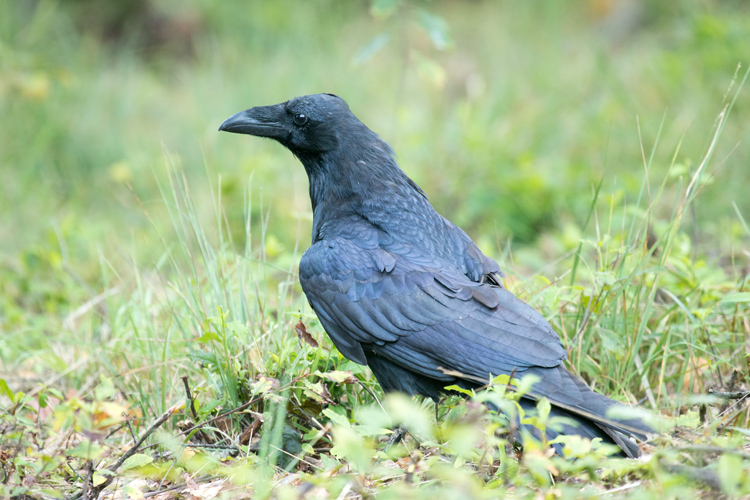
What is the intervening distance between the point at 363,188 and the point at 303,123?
0.46 m

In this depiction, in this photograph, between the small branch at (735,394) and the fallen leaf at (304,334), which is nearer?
the small branch at (735,394)

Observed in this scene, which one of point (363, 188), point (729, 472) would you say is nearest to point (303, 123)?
point (363, 188)

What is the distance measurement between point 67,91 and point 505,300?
6472 mm

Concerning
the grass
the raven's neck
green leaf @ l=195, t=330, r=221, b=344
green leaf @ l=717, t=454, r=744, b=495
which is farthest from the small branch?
green leaf @ l=195, t=330, r=221, b=344

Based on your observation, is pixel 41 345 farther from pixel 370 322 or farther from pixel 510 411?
pixel 510 411

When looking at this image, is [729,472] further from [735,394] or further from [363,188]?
[363,188]

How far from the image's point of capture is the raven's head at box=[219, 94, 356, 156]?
350 cm

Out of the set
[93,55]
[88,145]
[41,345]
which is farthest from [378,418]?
[93,55]

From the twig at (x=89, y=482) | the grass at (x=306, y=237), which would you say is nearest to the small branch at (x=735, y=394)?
the grass at (x=306, y=237)

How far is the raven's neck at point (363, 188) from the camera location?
3.36 m

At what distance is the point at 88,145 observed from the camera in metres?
7.38

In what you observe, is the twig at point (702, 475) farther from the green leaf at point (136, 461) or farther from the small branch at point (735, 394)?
the green leaf at point (136, 461)

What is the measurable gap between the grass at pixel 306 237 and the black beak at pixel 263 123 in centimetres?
35

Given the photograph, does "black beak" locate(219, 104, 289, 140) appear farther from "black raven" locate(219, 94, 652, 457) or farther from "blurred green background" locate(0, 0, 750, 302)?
"blurred green background" locate(0, 0, 750, 302)
